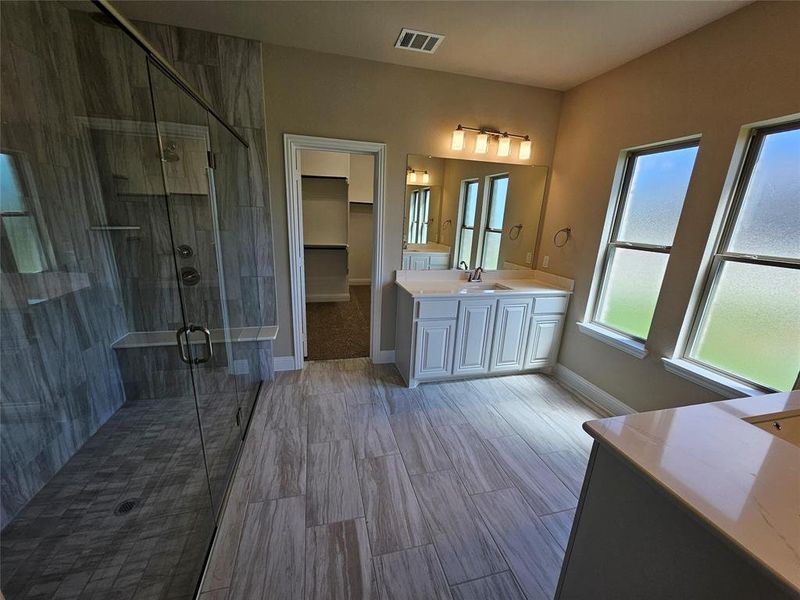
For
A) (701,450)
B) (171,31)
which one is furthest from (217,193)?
(701,450)

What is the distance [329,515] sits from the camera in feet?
5.38

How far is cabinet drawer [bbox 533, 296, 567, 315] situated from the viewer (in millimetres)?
2943

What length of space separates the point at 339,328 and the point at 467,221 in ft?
6.95

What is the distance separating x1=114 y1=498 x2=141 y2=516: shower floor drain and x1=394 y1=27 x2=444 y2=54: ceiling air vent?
3.19 metres

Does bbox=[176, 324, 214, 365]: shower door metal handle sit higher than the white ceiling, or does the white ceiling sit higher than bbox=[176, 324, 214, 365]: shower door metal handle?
the white ceiling

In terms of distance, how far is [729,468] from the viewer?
32.1 inches

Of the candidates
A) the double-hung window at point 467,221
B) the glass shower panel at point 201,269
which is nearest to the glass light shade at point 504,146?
the double-hung window at point 467,221

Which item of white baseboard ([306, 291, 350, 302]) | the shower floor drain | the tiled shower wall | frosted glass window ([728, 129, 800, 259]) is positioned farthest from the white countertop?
white baseboard ([306, 291, 350, 302])

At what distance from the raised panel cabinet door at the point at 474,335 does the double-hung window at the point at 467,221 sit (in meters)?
0.69

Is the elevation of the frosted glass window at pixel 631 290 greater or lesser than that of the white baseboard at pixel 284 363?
greater

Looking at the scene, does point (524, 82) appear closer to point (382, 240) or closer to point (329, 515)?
point (382, 240)

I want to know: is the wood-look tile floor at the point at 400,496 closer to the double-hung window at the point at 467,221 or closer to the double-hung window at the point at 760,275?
the double-hung window at the point at 760,275

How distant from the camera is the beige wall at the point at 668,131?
5.62 ft

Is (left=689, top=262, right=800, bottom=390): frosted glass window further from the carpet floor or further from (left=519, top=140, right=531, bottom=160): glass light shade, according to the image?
the carpet floor
